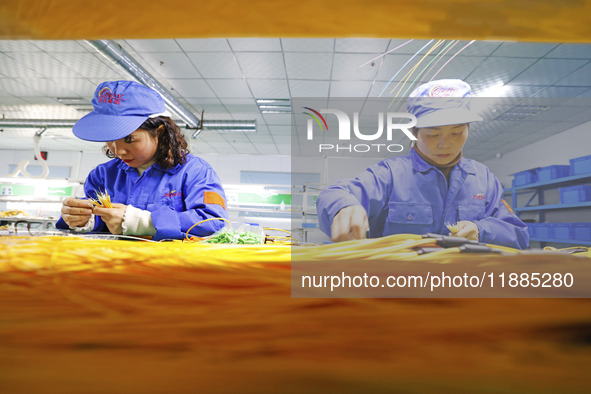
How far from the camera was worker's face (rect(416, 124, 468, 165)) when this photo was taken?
1.45ft

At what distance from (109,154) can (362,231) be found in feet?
3.85

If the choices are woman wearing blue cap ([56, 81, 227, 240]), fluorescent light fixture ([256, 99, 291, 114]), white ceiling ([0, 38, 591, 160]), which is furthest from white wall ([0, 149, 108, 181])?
woman wearing blue cap ([56, 81, 227, 240])

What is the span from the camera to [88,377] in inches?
10.0

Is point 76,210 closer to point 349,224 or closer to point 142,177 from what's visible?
point 142,177

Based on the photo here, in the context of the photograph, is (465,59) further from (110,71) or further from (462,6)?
(110,71)

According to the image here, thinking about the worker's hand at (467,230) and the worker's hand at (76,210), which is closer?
the worker's hand at (467,230)

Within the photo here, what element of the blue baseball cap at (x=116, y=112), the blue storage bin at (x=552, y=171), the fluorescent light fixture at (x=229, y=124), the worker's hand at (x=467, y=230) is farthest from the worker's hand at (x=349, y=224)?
the fluorescent light fixture at (x=229, y=124)

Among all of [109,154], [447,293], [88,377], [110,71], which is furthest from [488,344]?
[110,71]

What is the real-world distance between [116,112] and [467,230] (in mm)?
962

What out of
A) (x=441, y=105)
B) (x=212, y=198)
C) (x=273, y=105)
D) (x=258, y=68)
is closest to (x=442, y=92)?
(x=441, y=105)

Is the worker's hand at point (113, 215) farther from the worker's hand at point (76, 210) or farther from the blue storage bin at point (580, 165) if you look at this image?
the blue storage bin at point (580, 165)

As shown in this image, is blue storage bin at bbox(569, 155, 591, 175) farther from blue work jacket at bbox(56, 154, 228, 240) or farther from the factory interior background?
blue work jacket at bbox(56, 154, 228, 240)

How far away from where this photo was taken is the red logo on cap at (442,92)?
17.6 inches

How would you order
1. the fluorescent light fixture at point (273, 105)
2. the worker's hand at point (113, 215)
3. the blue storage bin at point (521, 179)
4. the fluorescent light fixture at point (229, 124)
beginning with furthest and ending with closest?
the fluorescent light fixture at point (229, 124), the fluorescent light fixture at point (273, 105), the worker's hand at point (113, 215), the blue storage bin at point (521, 179)
